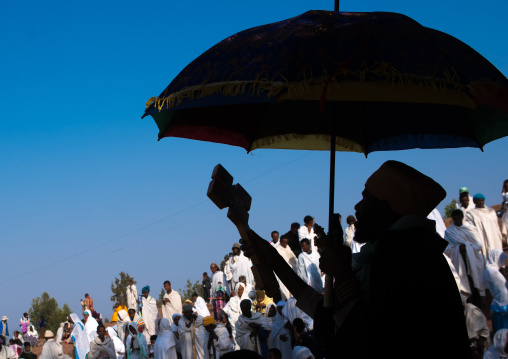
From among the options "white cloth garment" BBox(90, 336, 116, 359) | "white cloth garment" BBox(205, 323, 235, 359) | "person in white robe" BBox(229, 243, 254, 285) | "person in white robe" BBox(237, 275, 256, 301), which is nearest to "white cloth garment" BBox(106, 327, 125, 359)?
"white cloth garment" BBox(90, 336, 116, 359)

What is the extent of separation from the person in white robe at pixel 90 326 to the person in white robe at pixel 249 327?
10.3 metres


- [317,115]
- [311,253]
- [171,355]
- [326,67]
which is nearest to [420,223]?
[326,67]

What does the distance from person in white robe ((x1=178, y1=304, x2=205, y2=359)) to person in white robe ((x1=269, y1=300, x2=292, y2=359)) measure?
3503 millimetres

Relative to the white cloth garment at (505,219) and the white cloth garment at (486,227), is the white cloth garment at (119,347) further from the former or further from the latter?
the white cloth garment at (505,219)

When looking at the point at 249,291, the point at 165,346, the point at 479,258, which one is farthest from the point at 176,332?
the point at 479,258

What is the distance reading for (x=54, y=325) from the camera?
39531mm

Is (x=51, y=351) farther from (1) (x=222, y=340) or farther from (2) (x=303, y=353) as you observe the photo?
(2) (x=303, y=353)

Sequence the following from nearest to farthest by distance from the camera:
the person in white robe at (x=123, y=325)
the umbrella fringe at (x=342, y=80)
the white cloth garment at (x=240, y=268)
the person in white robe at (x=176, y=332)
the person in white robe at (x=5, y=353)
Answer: the umbrella fringe at (x=342, y=80) < the person in white robe at (x=176, y=332) < the white cloth garment at (x=240, y=268) < the person in white robe at (x=123, y=325) < the person in white robe at (x=5, y=353)

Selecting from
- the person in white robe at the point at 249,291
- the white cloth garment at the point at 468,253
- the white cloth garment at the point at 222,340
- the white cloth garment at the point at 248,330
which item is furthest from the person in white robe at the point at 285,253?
the white cloth garment at the point at 468,253

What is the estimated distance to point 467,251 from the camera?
1412cm

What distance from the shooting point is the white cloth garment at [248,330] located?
14.6 m

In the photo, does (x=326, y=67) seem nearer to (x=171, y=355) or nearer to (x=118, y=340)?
(x=171, y=355)

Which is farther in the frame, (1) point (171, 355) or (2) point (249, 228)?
(1) point (171, 355)

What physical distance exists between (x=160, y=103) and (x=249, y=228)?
30.7 inches
